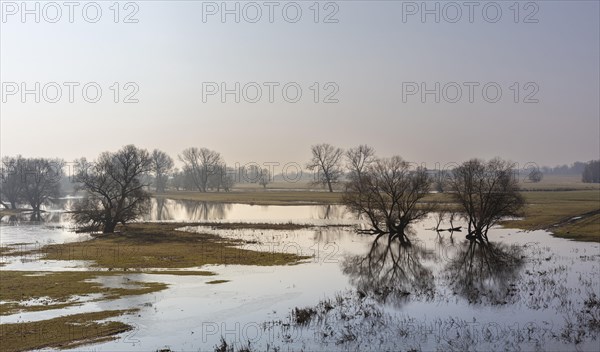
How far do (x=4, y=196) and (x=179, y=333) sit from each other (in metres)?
119

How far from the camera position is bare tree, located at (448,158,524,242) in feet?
186

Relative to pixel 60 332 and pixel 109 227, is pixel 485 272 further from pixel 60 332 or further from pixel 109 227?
pixel 109 227

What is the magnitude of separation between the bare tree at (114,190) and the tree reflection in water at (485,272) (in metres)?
40.3

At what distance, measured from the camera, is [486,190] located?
2237 inches

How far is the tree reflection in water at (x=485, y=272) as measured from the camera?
96.7ft

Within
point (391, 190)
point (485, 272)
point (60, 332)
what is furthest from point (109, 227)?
point (485, 272)

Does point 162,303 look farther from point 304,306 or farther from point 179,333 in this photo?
point 304,306

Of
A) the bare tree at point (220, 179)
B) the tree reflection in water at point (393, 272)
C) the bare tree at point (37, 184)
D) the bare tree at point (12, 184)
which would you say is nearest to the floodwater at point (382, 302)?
the tree reflection in water at point (393, 272)

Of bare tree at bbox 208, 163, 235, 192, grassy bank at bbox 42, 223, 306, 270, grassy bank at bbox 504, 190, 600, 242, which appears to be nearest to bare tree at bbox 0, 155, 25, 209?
grassy bank at bbox 42, 223, 306, 270

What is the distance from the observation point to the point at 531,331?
2214cm

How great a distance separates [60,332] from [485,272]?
27384 mm

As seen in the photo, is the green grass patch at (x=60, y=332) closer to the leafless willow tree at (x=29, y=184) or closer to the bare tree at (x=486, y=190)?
the bare tree at (x=486, y=190)

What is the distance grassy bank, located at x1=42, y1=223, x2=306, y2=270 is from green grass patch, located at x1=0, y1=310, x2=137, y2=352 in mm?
15314

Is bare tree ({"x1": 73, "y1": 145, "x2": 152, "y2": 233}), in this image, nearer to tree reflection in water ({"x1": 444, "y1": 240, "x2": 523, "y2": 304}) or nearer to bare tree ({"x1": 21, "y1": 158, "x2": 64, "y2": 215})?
tree reflection in water ({"x1": 444, "y1": 240, "x2": 523, "y2": 304})
